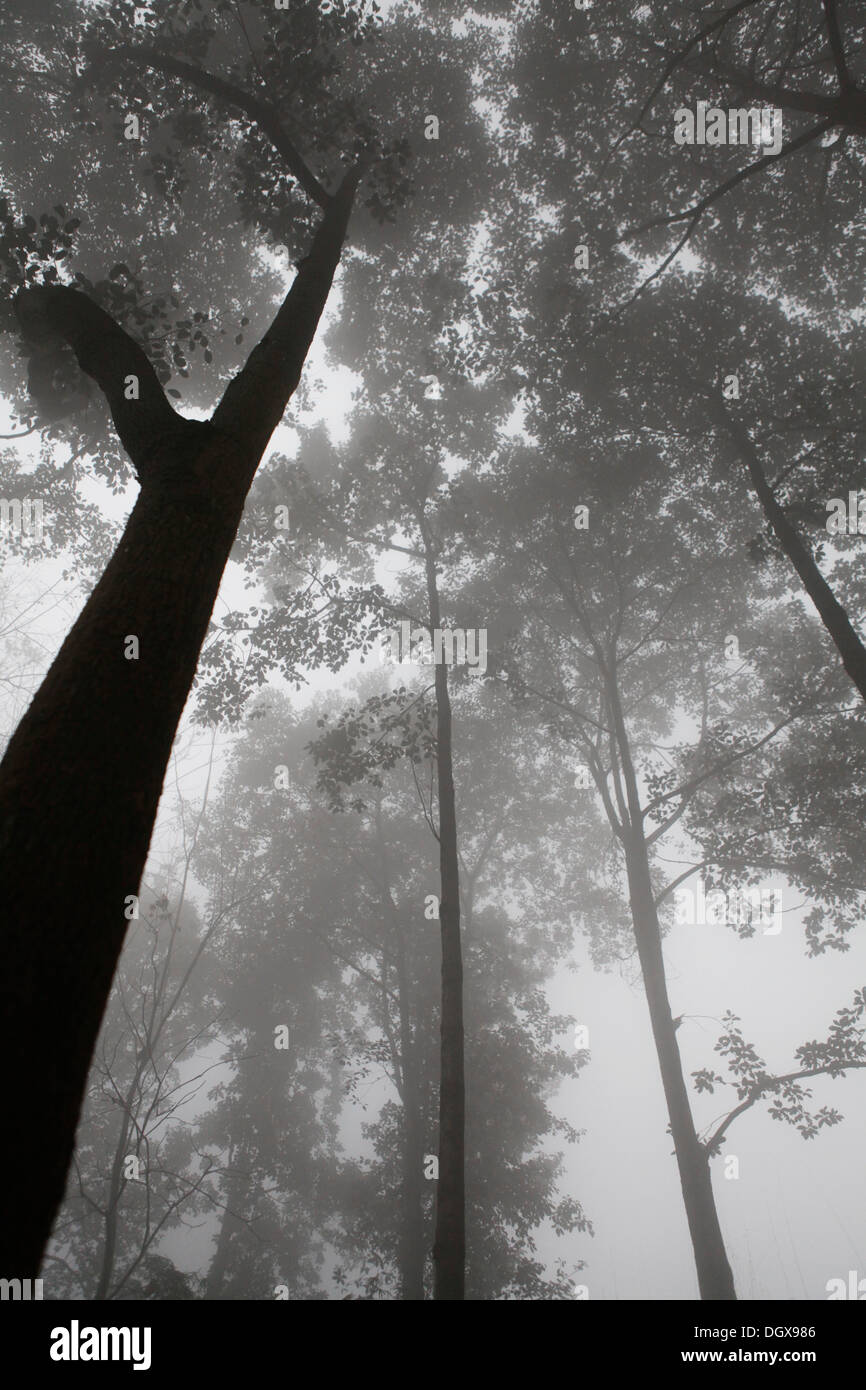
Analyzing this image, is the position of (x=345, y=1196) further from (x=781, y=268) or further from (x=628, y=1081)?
(x=628, y=1081)

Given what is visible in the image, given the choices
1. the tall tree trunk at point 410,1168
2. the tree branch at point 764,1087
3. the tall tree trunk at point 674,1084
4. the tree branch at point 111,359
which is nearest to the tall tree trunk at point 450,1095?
the tall tree trunk at point 674,1084

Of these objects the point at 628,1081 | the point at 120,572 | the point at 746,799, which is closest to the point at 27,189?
the point at 120,572

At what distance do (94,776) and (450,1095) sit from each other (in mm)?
6213

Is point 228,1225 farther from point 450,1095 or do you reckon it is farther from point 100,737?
point 100,737

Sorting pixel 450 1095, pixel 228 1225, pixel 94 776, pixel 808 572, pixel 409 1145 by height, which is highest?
pixel 808 572

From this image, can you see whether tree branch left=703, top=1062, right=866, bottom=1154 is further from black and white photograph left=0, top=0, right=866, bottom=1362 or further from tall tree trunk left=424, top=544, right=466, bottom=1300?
tall tree trunk left=424, top=544, right=466, bottom=1300

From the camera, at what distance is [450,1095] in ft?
20.6

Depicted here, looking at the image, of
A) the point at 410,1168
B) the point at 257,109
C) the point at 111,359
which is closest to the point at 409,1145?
the point at 410,1168

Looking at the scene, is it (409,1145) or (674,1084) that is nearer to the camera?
(674,1084)

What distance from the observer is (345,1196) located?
15.5 meters

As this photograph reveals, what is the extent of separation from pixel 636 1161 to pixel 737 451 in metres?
120

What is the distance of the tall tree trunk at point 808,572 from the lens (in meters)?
7.34
